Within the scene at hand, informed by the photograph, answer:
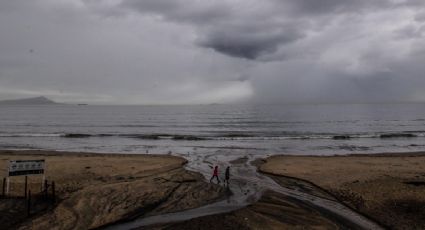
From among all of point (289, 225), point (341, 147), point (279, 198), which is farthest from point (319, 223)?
point (341, 147)

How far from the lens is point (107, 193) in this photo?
22266 millimetres

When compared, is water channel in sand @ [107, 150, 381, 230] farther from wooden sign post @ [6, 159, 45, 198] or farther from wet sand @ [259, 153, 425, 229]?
wooden sign post @ [6, 159, 45, 198]

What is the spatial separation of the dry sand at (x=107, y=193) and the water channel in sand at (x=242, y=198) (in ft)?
2.84

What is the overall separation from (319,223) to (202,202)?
7.19 m

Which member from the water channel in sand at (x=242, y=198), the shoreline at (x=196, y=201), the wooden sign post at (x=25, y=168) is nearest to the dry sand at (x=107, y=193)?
the shoreline at (x=196, y=201)

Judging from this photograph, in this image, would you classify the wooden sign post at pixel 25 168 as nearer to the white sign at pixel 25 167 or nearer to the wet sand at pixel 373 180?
the white sign at pixel 25 167

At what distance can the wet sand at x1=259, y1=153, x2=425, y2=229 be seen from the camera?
62.9 feet

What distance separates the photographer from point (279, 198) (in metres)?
22.1

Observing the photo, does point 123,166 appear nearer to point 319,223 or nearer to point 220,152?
point 220,152

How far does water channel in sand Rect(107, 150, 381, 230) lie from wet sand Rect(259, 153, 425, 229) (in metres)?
0.99

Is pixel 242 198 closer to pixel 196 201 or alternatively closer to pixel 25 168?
pixel 196 201

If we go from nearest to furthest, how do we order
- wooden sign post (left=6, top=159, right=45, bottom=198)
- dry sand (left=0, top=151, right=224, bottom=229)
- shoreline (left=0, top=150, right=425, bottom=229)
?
shoreline (left=0, top=150, right=425, bottom=229) < dry sand (left=0, top=151, right=224, bottom=229) < wooden sign post (left=6, top=159, right=45, bottom=198)

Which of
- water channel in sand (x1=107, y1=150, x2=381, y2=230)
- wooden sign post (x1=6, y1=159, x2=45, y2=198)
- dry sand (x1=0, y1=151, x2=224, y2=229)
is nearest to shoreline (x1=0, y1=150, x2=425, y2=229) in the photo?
dry sand (x1=0, y1=151, x2=224, y2=229)

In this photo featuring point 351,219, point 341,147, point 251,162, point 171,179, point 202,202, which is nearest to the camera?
point 351,219
